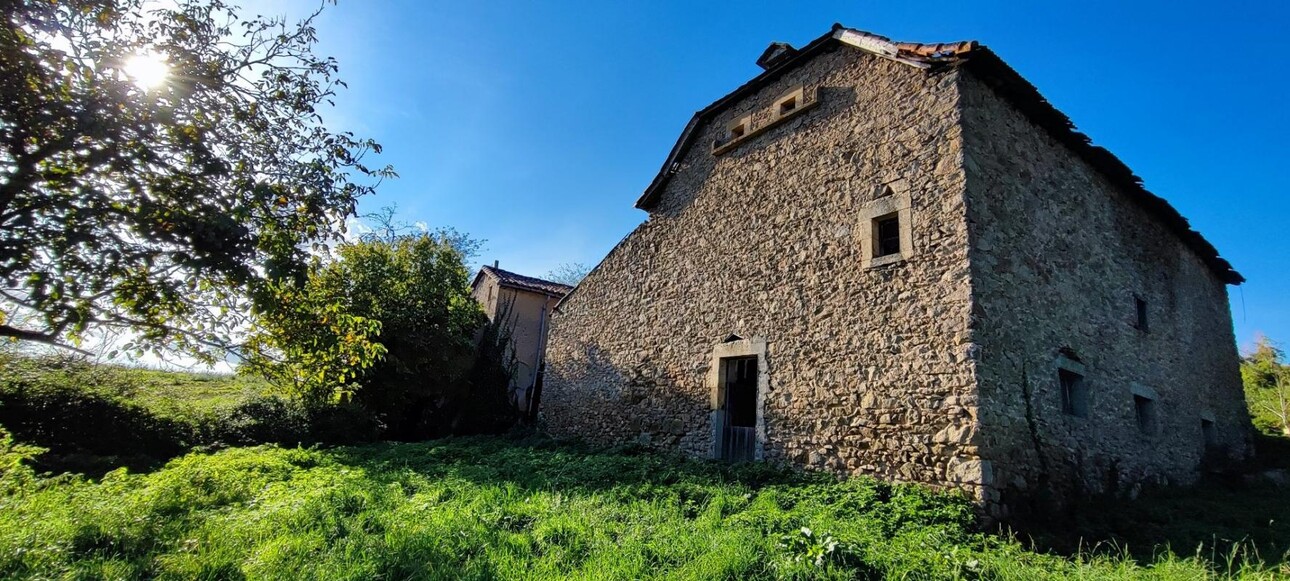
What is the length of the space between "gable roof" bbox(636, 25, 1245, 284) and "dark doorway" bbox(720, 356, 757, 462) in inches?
185

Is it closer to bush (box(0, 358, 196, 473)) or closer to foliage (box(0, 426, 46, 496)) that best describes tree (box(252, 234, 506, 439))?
bush (box(0, 358, 196, 473))

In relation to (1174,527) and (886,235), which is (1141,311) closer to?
(1174,527)

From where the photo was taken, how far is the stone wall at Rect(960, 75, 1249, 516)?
748 centimetres

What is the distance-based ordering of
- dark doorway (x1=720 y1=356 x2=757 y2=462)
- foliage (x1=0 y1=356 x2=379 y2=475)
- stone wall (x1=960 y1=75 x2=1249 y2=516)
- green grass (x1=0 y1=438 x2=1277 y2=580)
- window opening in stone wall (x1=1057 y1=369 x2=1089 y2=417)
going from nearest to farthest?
green grass (x1=0 y1=438 x2=1277 y2=580) → stone wall (x1=960 y1=75 x2=1249 y2=516) → window opening in stone wall (x1=1057 y1=369 x2=1089 y2=417) → dark doorway (x1=720 y1=356 x2=757 y2=462) → foliage (x1=0 y1=356 x2=379 y2=475)

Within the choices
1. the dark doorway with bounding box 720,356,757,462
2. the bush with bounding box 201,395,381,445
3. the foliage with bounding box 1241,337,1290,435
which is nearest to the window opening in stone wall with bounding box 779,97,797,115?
the dark doorway with bounding box 720,356,757,462

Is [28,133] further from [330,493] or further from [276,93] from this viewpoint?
[330,493]

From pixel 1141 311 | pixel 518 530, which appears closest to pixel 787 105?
pixel 1141 311

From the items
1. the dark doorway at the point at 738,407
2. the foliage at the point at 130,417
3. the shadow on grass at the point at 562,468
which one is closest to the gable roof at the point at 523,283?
the foliage at the point at 130,417

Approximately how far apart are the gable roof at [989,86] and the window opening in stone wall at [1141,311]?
2.16m

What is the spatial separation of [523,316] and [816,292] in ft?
40.8

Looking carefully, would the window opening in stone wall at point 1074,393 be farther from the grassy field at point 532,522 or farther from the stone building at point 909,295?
the grassy field at point 532,522

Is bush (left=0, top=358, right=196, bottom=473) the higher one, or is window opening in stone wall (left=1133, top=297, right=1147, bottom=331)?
window opening in stone wall (left=1133, top=297, right=1147, bottom=331)

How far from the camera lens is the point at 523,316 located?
19.6 meters

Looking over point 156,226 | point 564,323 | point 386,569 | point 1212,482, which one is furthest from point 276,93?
point 1212,482
